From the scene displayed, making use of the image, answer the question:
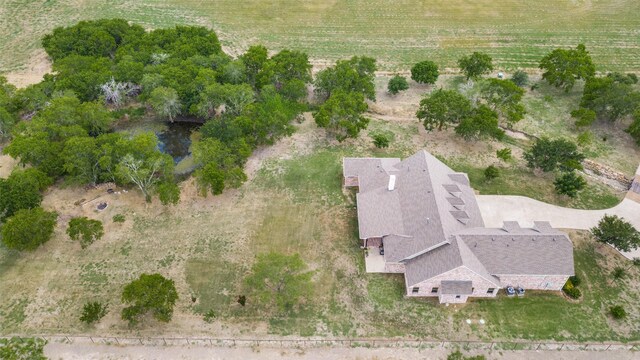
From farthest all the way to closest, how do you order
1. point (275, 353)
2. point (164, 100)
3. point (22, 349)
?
1. point (164, 100)
2. point (275, 353)
3. point (22, 349)

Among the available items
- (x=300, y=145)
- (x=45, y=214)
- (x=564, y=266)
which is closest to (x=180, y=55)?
(x=300, y=145)

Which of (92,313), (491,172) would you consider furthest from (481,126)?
(92,313)

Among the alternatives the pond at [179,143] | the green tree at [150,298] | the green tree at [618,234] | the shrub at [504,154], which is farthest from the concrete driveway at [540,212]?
the pond at [179,143]

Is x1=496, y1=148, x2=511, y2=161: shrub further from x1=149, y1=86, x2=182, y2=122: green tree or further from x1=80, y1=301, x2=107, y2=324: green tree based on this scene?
x1=80, y1=301, x2=107, y2=324: green tree

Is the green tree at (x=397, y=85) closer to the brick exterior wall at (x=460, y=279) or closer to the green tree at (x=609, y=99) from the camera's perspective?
the green tree at (x=609, y=99)

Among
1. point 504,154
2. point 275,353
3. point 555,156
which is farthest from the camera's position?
point 504,154

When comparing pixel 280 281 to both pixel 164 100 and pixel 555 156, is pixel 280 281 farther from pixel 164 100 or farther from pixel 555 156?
pixel 555 156
